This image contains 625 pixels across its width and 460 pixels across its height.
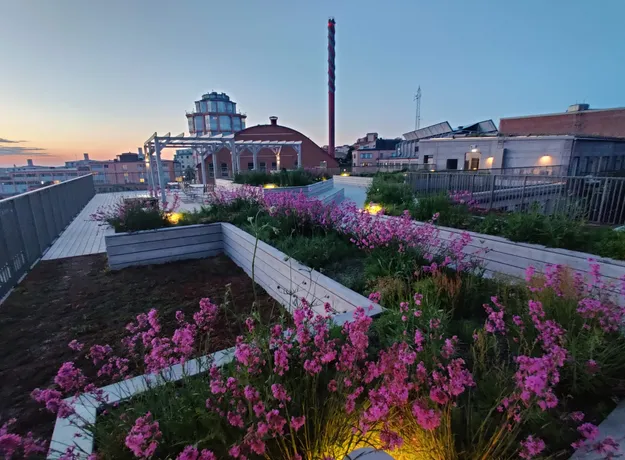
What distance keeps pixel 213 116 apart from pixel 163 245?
51881 millimetres

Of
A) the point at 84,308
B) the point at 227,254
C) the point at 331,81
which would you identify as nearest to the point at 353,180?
the point at 227,254

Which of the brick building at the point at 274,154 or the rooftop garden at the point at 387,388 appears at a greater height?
the brick building at the point at 274,154

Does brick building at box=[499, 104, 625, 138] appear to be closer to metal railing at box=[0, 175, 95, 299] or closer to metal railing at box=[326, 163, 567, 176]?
metal railing at box=[326, 163, 567, 176]

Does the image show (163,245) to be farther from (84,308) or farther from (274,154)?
(274,154)

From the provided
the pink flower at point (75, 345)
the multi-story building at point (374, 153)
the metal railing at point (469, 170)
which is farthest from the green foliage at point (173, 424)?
the multi-story building at point (374, 153)

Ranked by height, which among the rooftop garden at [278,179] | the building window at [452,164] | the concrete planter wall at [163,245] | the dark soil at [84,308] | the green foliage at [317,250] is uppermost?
the building window at [452,164]

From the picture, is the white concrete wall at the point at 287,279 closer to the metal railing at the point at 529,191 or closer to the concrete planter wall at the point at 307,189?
the concrete planter wall at the point at 307,189

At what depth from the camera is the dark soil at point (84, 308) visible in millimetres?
2574

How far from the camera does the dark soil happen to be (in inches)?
101

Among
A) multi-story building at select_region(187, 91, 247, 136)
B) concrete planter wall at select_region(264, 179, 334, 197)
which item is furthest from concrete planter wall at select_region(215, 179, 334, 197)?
multi-story building at select_region(187, 91, 247, 136)

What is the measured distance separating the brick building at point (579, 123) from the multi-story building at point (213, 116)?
4109 cm

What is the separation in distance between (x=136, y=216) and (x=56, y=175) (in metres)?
35.1

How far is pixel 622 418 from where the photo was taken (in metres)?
1.56

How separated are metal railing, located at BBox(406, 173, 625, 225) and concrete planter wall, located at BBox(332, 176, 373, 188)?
7365 mm
